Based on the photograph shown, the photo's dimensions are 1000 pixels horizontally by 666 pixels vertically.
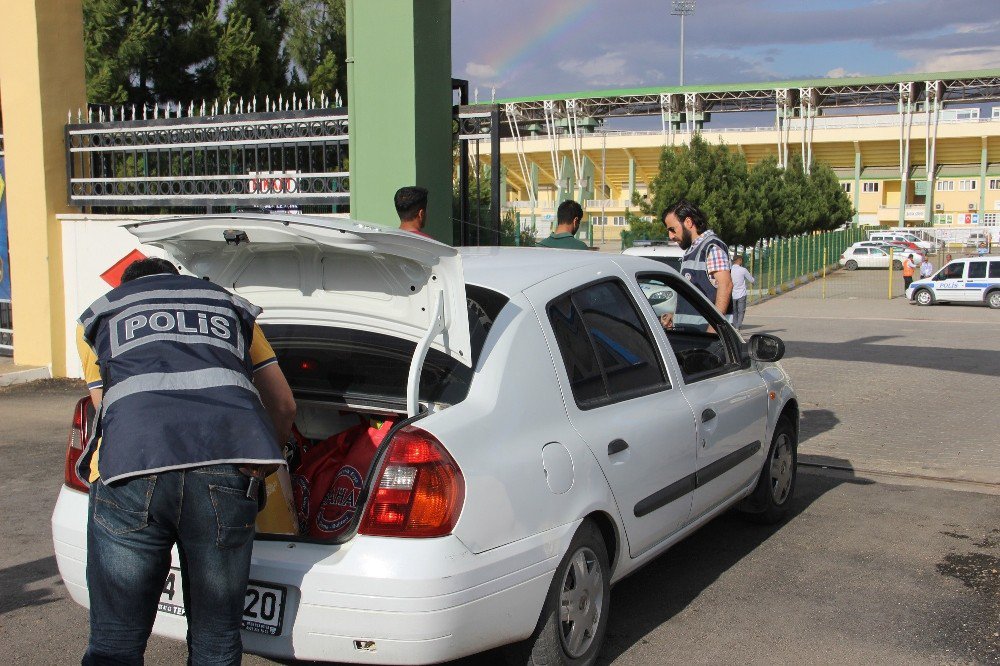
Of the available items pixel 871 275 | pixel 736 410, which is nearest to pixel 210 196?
pixel 736 410

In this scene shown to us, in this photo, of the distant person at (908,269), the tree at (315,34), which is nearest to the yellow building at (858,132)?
the distant person at (908,269)

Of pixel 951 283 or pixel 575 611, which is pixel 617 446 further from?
pixel 951 283

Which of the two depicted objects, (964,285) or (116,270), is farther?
(964,285)

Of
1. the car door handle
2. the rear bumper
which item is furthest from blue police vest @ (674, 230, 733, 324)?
the rear bumper

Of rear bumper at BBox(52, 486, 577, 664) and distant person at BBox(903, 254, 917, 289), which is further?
distant person at BBox(903, 254, 917, 289)

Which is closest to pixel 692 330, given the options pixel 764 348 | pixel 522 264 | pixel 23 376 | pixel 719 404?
pixel 764 348

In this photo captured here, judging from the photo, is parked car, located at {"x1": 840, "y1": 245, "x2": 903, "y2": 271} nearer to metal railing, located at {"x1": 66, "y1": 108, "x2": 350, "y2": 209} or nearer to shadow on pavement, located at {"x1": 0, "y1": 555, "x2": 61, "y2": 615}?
metal railing, located at {"x1": 66, "y1": 108, "x2": 350, "y2": 209}

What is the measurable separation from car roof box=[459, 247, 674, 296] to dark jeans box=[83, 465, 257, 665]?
1.42 meters

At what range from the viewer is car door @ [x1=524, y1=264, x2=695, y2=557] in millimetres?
4012

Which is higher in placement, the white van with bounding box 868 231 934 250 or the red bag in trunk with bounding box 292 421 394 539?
the red bag in trunk with bounding box 292 421 394 539

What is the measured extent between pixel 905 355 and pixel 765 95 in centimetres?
6487

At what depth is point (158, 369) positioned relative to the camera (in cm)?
301

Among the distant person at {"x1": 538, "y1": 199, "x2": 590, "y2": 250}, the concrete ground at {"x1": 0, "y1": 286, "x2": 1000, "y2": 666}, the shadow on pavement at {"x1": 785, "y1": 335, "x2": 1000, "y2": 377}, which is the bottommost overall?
the shadow on pavement at {"x1": 785, "y1": 335, "x2": 1000, "y2": 377}

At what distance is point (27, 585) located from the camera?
5.08 metres
